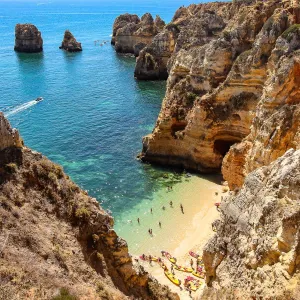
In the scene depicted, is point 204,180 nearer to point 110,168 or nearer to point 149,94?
point 110,168

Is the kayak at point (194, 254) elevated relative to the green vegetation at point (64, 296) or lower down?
lower down

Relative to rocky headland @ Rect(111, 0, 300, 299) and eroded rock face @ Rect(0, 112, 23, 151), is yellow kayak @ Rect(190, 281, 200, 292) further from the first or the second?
eroded rock face @ Rect(0, 112, 23, 151)

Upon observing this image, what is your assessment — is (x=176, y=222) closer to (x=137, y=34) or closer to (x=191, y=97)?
(x=191, y=97)

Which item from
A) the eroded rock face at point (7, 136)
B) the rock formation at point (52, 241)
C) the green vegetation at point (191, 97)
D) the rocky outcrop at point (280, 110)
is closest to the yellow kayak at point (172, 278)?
the rock formation at point (52, 241)

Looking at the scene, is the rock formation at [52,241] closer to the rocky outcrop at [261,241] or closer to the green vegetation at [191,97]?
the rocky outcrop at [261,241]

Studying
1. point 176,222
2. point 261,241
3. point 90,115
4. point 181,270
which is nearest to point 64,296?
point 261,241
